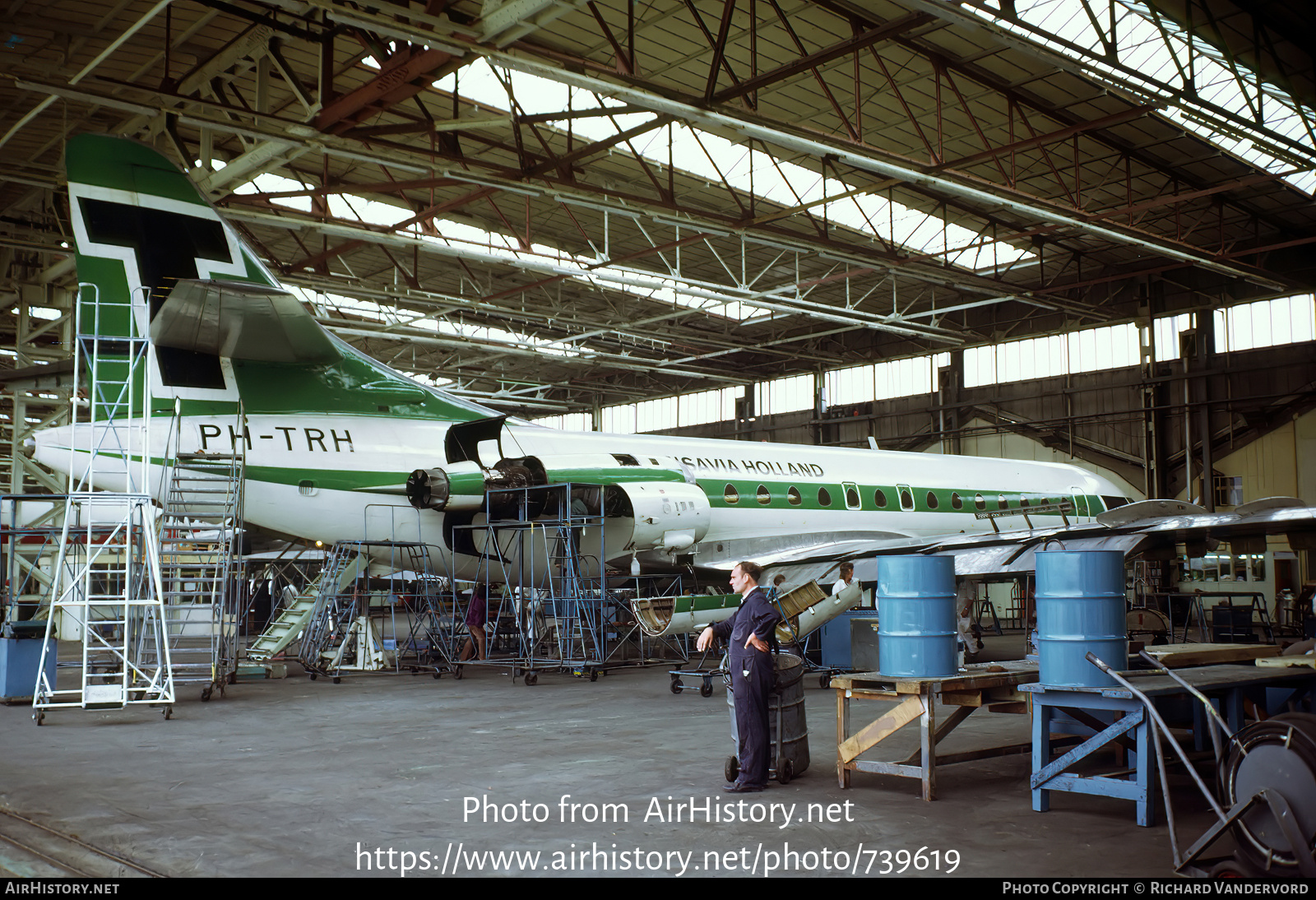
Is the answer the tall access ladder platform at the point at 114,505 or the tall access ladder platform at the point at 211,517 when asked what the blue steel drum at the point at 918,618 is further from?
the tall access ladder platform at the point at 211,517

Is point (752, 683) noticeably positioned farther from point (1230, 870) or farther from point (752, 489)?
point (752, 489)

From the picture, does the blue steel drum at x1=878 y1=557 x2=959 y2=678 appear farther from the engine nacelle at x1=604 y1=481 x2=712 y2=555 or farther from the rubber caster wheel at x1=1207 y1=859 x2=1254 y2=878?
the engine nacelle at x1=604 y1=481 x2=712 y2=555

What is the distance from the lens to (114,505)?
14.3 metres

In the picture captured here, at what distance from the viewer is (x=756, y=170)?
77.3ft

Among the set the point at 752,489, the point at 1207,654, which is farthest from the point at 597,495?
the point at 1207,654

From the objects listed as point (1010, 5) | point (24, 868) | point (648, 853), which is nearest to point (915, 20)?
point (1010, 5)

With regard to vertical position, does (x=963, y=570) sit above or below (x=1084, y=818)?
above

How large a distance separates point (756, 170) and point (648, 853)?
19860 millimetres

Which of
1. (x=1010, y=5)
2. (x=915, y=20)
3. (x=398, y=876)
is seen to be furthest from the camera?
(x=915, y=20)

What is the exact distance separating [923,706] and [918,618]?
0.68m

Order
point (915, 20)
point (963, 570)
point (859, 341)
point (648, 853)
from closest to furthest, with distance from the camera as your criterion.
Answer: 1. point (648, 853)
2. point (963, 570)
3. point (915, 20)
4. point (859, 341)

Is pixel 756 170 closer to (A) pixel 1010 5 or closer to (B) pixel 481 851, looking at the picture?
(A) pixel 1010 5

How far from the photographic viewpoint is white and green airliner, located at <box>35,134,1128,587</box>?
537 inches

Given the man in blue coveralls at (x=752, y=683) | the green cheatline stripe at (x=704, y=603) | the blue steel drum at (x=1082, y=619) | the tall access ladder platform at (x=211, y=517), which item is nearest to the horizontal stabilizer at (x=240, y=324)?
the tall access ladder platform at (x=211, y=517)
